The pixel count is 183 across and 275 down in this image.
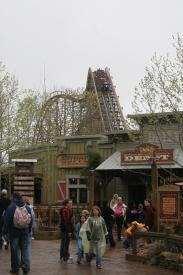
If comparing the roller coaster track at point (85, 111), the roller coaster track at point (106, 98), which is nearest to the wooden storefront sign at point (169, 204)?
the roller coaster track at point (85, 111)

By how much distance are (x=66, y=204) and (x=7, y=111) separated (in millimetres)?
19387

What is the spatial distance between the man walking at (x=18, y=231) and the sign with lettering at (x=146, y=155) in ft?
39.9

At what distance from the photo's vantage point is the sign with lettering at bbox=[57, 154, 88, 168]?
34.1m

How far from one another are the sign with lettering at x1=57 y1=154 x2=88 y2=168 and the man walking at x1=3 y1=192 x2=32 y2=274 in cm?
2131

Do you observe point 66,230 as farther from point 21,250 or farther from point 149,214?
point 149,214

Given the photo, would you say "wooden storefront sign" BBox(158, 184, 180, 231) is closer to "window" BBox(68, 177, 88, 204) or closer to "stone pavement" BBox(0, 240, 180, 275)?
"stone pavement" BBox(0, 240, 180, 275)

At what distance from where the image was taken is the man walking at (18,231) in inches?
477

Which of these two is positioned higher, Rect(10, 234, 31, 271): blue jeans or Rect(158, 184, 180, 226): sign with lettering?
Rect(158, 184, 180, 226): sign with lettering

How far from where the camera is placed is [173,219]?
18391 mm

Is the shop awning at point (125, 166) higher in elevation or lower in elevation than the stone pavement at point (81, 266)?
higher

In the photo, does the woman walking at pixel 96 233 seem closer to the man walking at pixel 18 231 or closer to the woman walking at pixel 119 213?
the man walking at pixel 18 231

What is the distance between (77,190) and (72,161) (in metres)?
1.82

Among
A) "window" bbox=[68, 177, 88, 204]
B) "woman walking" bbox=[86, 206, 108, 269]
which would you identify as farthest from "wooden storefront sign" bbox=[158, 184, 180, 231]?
"window" bbox=[68, 177, 88, 204]

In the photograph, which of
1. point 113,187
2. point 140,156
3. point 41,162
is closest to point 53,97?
point 41,162
